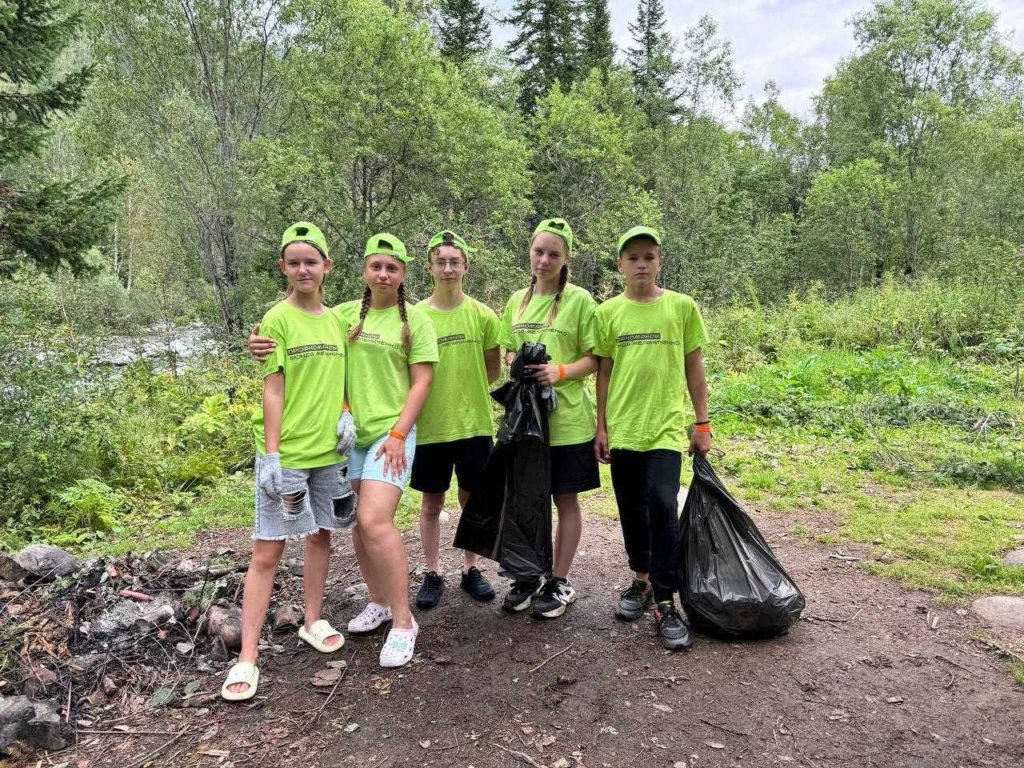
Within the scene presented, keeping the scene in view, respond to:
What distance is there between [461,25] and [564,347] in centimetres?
2628

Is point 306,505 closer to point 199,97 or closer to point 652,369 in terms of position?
point 652,369

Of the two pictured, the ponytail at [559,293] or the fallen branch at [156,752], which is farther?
the ponytail at [559,293]

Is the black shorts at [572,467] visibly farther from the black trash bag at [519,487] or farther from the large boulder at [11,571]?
the large boulder at [11,571]

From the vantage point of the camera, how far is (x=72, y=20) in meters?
6.79

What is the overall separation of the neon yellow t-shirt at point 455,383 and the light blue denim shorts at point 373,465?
304 mm

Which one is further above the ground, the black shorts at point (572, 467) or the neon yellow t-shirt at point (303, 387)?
the neon yellow t-shirt at point (303, 387)

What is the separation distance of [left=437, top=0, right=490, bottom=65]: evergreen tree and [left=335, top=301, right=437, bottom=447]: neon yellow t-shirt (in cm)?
2512

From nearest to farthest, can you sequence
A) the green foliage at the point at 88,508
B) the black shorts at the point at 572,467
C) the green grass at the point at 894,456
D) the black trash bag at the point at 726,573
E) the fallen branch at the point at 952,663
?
1. the fallen branch at the point at 952,663
2. the black trash bag at the point at 726,573
3. the black shorts at the point at 572,467
4. the green grass at the point at 894,456
5. the green foliage at the point at 88,508

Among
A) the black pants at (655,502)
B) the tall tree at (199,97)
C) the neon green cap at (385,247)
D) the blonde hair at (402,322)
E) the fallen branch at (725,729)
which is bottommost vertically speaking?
the fallen branch at (725,729)

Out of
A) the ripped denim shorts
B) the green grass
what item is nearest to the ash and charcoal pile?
the ripped denim shorts

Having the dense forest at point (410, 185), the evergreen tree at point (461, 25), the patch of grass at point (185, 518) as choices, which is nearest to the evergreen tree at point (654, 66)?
the dense forest at point (410, 185)

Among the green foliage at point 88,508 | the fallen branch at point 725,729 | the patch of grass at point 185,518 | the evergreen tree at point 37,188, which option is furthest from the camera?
the evergreen tree at point 37,188

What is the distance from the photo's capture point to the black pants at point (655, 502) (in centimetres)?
297

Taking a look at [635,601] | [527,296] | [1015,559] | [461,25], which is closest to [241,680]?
[635,601]
